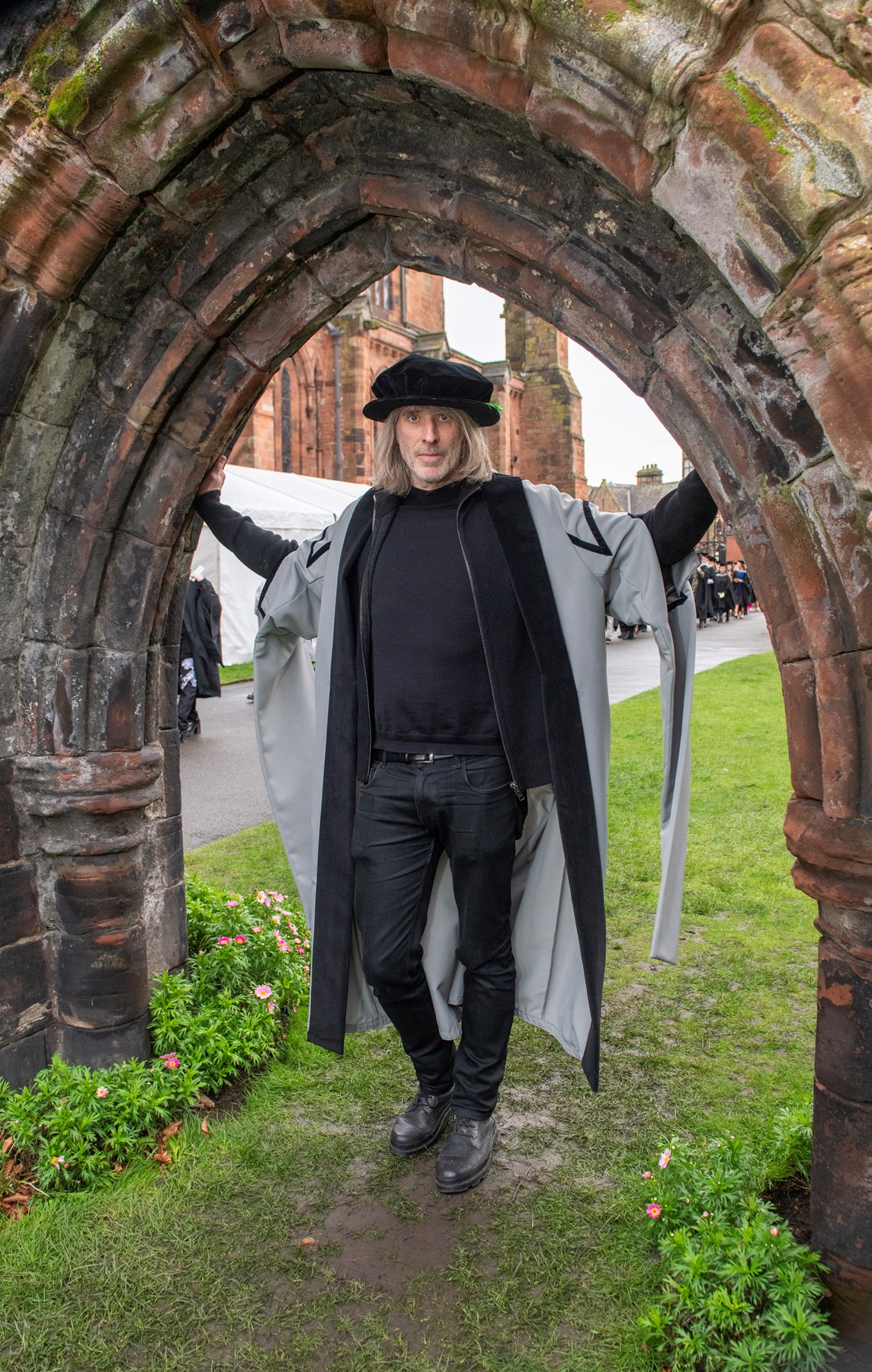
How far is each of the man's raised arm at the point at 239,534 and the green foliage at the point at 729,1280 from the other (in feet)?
7.09

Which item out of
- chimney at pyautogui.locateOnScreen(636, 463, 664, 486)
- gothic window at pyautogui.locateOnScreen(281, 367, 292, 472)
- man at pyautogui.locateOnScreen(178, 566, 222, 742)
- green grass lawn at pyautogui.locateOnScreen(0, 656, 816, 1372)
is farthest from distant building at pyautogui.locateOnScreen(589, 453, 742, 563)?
green grass lawn at pyautogui.locateOnScreen(0, 656, 816, 1372)

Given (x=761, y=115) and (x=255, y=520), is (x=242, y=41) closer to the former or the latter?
(x=761, y=115)

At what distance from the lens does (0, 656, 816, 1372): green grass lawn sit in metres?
2.43

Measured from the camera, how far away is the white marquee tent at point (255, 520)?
46.3 ft

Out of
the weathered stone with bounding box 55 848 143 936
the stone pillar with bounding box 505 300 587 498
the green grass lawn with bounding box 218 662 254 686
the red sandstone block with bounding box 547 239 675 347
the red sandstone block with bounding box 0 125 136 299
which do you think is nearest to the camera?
the red sandstone block with bounding box 547 239 675 347

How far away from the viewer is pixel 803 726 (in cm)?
231

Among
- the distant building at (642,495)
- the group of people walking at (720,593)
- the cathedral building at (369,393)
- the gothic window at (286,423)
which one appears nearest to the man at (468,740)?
the cathedral building at (369,393)

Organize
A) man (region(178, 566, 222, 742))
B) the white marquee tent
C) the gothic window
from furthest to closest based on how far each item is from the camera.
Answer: the gothic window
the white marquee tent
man (region(178, 566, 222, 742))

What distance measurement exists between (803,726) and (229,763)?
7406mm

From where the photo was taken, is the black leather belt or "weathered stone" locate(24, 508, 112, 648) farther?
"weathered stone" locate(24, 508, 112, 648)

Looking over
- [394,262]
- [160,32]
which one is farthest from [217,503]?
[160,32]

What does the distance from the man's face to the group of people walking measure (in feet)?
73.6

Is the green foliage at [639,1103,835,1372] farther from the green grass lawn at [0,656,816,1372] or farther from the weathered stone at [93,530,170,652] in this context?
the weathered stone at [93,530,170,652]

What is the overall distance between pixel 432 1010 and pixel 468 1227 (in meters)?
0.60
